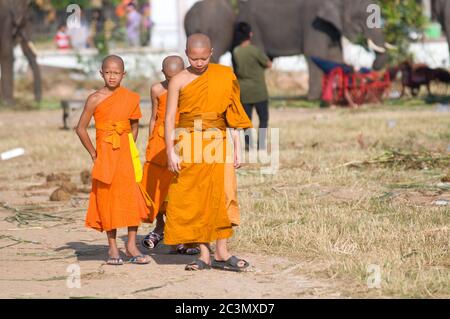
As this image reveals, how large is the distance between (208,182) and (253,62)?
7.73m

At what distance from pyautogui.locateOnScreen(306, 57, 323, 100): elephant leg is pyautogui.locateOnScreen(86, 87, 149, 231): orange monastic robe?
17477 mm

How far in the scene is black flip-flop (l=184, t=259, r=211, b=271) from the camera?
353 inches

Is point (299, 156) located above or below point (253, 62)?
below

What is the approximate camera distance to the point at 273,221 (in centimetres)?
1073

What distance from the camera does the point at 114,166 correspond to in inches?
372

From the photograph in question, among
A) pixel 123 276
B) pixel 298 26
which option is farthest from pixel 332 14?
pixel 123 276

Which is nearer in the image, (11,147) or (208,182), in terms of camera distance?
(208,182)

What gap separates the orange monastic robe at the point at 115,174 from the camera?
370 inches

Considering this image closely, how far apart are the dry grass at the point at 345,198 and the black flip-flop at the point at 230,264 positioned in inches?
18.0

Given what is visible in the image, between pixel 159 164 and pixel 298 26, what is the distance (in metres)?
18.1
